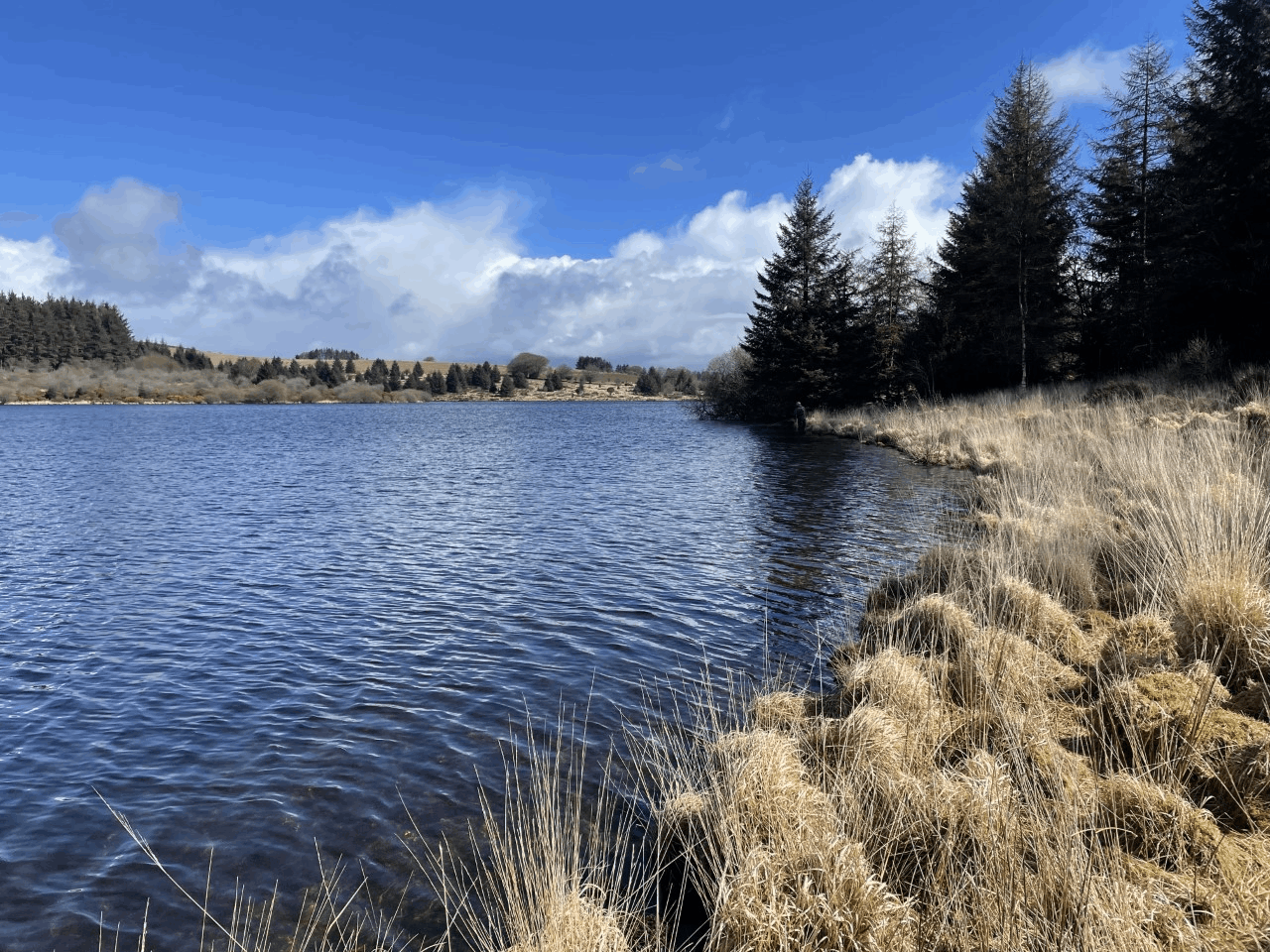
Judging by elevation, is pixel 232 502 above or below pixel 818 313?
below

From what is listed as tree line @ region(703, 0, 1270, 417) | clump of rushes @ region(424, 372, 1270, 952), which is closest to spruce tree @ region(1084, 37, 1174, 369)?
tree line @ region(703, 0, 1270, 417)

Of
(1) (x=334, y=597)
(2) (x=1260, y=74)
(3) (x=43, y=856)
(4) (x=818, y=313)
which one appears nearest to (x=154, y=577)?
(1) (x=334, y=597)

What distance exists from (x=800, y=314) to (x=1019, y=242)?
14074 mm

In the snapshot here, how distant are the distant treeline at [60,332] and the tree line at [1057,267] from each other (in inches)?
4659

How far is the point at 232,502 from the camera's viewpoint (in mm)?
20656

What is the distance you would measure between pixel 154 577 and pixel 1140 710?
14.2m

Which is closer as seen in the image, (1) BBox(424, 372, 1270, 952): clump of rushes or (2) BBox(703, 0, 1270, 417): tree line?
(1) BBox(424, 372, 1270, 952): clump of rushes

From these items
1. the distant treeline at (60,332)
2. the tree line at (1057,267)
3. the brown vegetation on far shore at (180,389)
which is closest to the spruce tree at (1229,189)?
the tree line at (1057,267)

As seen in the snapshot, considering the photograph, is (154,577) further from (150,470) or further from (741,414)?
(741,414)

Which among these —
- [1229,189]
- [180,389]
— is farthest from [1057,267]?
[180,389]

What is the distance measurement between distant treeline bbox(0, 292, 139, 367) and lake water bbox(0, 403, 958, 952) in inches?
4722

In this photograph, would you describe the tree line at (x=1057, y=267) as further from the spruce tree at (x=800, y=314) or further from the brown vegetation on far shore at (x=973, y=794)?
the brown vegetation on far shore at (x=973, y=794)

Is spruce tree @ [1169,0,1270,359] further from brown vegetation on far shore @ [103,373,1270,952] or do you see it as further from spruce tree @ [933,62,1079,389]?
brown vegetation on far shore @ [103,373,1270,952]

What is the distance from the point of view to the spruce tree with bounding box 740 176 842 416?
44.4 meters
